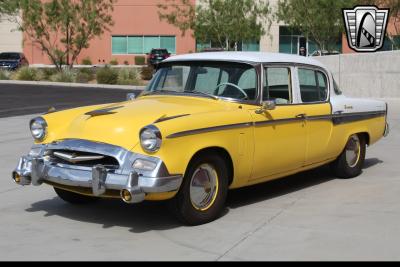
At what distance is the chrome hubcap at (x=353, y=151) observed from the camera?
27.2ft

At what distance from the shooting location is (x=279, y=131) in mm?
6738

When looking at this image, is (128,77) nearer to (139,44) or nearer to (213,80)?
(213,80)

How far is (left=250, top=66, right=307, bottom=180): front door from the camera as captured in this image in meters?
6.54

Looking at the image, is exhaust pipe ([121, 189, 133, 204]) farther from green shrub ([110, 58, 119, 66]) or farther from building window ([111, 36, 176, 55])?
building window ([111, 36, 176, 55])

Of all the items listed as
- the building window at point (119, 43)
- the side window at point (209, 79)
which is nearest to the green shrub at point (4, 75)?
the building window at point (119, 43)

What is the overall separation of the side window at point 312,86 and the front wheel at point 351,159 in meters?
0.90

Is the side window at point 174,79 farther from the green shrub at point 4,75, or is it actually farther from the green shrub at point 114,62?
the green shrub at point 114,62

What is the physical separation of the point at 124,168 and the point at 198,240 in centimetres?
88

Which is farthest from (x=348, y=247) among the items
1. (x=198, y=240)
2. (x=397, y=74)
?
(x=397, y=74)

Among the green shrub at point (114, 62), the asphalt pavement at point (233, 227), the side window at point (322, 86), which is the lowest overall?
the asphalt pavement at point (233, 227)

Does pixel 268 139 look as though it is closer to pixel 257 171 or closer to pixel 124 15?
pixel 257 171

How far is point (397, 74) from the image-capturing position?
20703 mm

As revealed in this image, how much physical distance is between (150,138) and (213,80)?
1496 millimetres

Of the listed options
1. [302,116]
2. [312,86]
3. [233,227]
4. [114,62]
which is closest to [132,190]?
[233,227]
